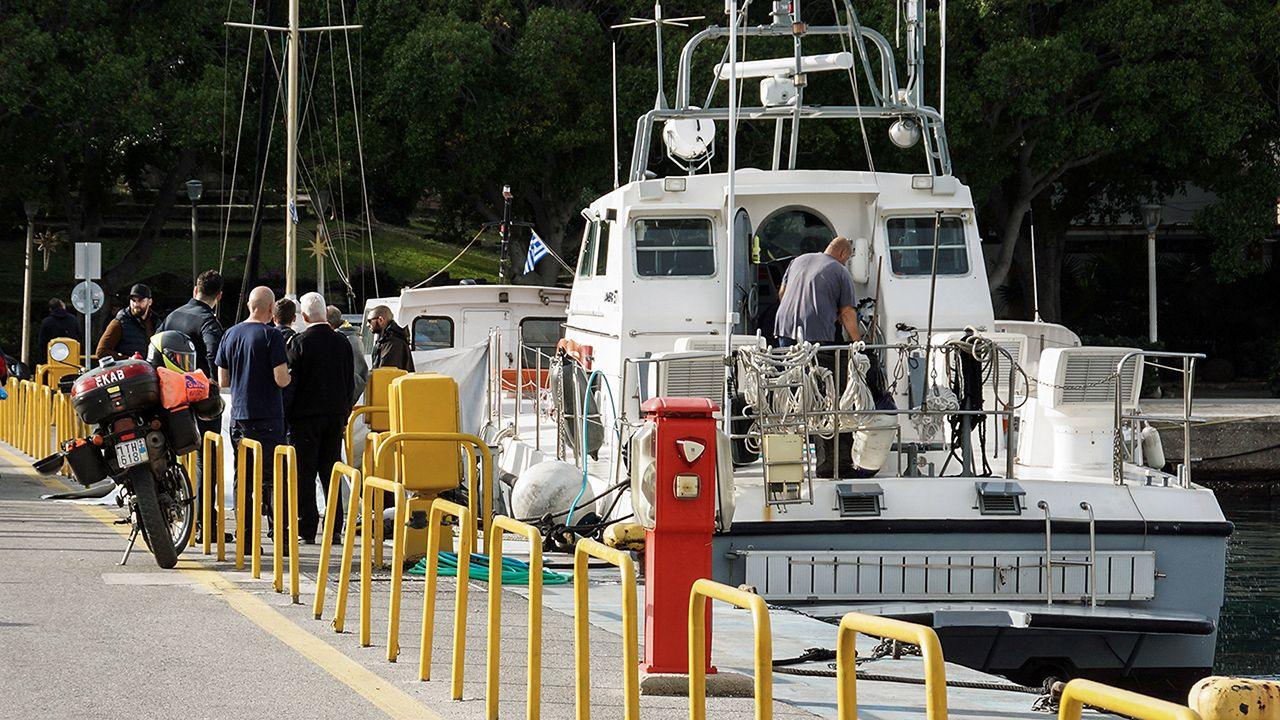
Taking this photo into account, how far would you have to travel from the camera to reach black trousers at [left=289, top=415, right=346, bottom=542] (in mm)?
12273

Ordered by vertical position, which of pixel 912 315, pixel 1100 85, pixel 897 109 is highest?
pixel 1100 85

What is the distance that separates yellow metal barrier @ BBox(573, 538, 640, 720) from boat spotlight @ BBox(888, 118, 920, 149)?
9478 millimetres

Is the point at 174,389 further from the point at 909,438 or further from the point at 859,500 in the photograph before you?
the point at 909,438

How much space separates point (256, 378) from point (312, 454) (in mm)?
924

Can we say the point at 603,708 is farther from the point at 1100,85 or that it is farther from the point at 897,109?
the point at 1100,85

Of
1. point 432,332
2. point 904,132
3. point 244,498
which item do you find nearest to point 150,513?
point 244,498

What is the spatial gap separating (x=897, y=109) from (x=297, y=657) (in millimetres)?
8940

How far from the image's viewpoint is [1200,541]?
37.4 feet

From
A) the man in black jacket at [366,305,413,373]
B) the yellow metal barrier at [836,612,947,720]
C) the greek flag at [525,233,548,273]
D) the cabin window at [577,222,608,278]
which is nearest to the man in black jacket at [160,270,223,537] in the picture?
the man in black jacket at [366,305,413,373]

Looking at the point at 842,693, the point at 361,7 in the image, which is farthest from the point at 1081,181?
the point at 842,693

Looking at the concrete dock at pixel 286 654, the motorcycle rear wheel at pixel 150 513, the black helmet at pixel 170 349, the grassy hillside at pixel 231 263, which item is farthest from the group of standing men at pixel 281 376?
the grassy hillside at pixel 231 263

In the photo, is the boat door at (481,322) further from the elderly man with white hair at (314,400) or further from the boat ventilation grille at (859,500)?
the boat ventilation grille at (859,500)

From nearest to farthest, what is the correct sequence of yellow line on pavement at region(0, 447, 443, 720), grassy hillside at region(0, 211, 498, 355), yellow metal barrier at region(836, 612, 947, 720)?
yellow metal barrier at region(836, 612, 947, 720), yellow line on pavement at region(0, 447, 443, 720), grassy hillside at region(0, 211, 498, 355)

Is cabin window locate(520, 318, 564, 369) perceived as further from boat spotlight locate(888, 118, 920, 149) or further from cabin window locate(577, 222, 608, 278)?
boat spotlight locate(888, 118, 920, 149)
